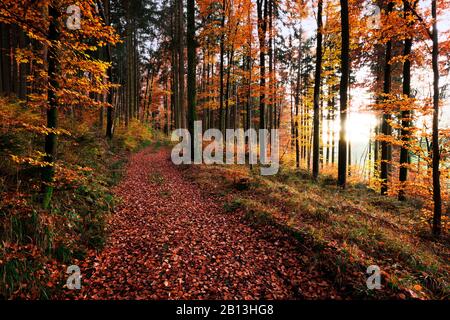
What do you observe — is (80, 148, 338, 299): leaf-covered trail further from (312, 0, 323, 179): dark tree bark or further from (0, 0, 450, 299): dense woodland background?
(312, 0, 323, 179): dark tree bark

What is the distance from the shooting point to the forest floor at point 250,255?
12.9 feet

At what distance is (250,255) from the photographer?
5004 millimetres

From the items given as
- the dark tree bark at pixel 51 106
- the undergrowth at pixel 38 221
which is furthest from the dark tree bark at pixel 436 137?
the dark tree bark at pixel 51 106

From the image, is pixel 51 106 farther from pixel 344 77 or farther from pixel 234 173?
pixel 344 77

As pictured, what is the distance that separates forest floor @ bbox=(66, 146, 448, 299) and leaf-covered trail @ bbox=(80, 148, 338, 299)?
19mm

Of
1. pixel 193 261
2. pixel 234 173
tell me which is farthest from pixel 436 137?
pixel 193 261

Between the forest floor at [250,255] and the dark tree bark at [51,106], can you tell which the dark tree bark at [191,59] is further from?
the dark tree bark at [51,106]

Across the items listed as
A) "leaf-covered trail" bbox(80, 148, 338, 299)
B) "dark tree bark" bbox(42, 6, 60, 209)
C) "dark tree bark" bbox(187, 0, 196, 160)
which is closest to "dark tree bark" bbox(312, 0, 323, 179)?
"dark tree bark" bbox(187, 0, 196, 160)

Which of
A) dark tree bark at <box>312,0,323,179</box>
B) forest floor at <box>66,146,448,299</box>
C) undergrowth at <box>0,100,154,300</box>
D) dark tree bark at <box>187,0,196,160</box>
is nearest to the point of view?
undergrowth at <box>0,100,154,300</box>

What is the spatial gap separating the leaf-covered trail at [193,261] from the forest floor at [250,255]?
0.02 m

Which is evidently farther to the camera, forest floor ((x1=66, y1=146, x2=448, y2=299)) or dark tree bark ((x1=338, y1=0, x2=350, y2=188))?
dark tree bark ((x1=338, y1=0, x2=350, y2=188))

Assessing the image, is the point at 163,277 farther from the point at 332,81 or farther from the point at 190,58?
the point at 332,81

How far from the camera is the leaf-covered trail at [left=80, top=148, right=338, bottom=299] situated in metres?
3.93

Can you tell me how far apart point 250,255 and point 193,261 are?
1315 mm
